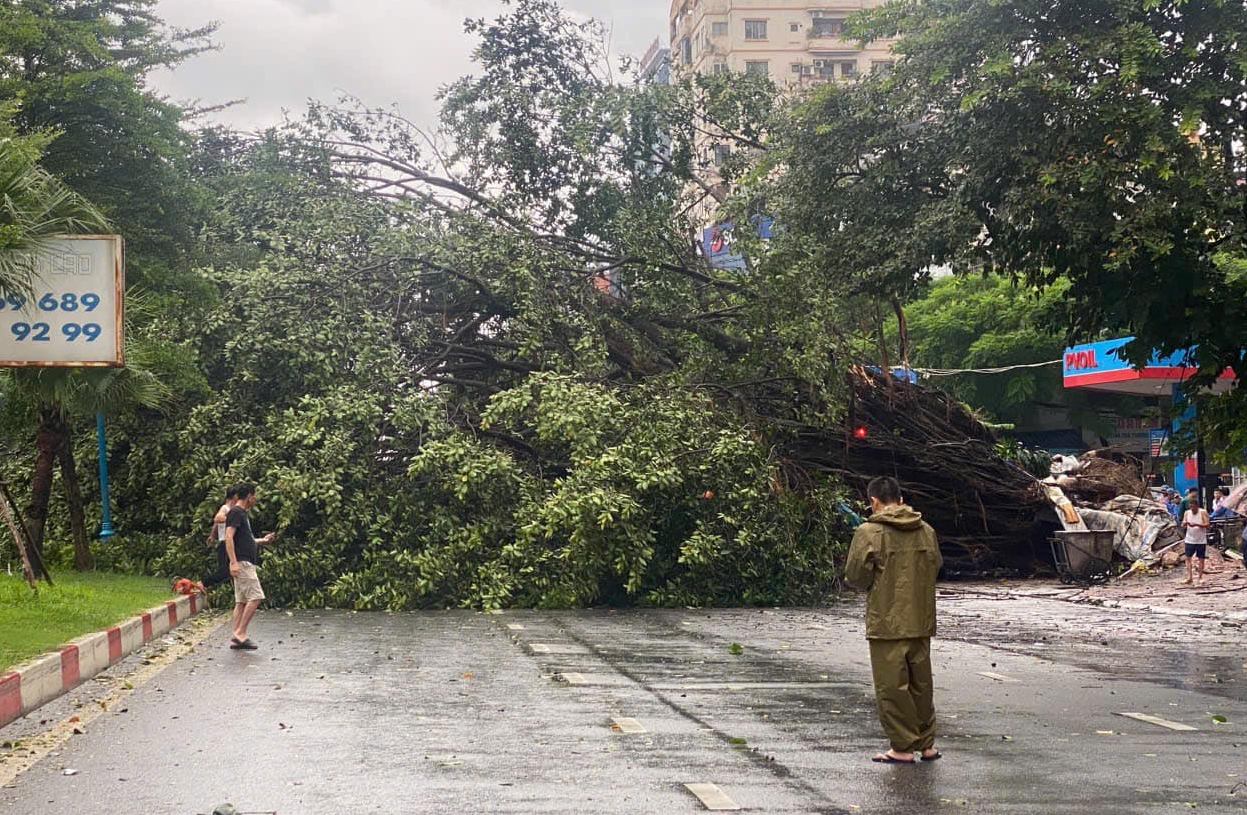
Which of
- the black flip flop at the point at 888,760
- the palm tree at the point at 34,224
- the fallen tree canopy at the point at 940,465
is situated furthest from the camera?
the fallen tree canopy at the point at 940,465

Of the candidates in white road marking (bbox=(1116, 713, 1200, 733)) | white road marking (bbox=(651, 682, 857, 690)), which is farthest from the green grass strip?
white road marking (bbox=(1116, 713, 1200, 733))

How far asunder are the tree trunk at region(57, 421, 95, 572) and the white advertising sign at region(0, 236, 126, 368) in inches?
277

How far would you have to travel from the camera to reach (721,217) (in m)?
23.5

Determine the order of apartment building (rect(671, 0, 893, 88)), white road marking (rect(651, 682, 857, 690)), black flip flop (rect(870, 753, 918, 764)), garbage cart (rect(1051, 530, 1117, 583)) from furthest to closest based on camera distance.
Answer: apartment building (rect(671, 0, 893, 88)), garbage cart (rect(1051, 530, 1117, 583)), white road marking (rect(651, 682, 857, 690)), black flip flop (rect(870, 753, 918, 764))

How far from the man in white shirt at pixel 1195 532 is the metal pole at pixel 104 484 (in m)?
17.1

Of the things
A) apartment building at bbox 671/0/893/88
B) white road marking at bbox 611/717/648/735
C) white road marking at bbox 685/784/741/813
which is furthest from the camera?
apartment building at bbox 671/0/893/88

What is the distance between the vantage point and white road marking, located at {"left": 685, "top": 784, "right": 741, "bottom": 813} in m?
5.89

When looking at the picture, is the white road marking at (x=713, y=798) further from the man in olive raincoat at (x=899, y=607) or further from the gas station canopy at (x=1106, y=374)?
the gas station canopy at (x=1106, y=374)

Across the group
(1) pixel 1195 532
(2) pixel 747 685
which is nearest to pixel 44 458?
(2) pixel 747 685

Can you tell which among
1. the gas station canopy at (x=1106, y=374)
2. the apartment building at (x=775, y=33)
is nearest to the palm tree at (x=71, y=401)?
the gas station canopy at (x=1106, y=374)

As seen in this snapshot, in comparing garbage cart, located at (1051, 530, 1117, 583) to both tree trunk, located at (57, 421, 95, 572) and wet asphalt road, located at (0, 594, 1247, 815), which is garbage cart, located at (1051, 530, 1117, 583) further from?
tree trunk, located at (57, 421, 95, 572)

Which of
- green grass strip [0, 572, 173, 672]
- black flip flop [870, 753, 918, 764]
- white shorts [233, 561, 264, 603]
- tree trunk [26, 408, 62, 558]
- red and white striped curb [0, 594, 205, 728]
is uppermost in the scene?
tree trunk [26, 408, 62, 558]

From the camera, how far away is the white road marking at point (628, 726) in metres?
8.15

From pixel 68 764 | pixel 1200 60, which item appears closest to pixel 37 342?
pixel 68 764
